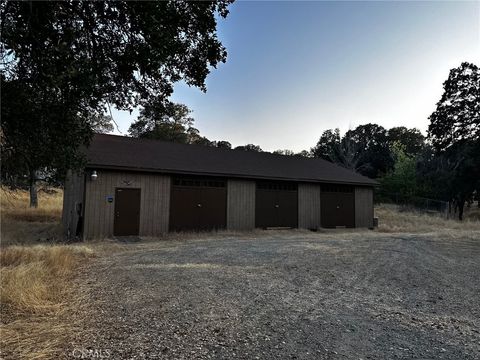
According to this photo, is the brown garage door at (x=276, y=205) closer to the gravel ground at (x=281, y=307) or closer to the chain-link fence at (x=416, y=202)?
the gravel ground at (x=281, y=307)

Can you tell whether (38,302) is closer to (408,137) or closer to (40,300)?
(40,300)

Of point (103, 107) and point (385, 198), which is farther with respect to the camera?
point (385, 198)

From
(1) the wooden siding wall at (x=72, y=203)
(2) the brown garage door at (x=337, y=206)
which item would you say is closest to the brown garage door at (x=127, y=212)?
(1) the wooden siding wall at (x=72, y=203)

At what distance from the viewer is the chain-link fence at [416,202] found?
96.0 feet

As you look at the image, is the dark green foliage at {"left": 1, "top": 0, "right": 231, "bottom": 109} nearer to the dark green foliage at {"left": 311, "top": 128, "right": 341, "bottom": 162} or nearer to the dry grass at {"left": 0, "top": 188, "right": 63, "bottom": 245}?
the dry grass at {"left": 0, "top": 188, "right": 63, "bottom": 245}

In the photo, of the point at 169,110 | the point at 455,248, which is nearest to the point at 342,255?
the point at 455,248

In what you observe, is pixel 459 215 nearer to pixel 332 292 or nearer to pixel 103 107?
pixel 332 292

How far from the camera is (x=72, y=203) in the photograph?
573 inches

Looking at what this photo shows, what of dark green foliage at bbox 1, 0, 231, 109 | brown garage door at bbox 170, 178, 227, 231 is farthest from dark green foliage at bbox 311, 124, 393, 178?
dark green foliage at bbox 1, 0, 231, 109

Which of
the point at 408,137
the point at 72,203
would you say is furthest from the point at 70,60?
the point at 408,137

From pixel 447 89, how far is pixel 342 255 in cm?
1992

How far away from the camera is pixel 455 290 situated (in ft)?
20.8

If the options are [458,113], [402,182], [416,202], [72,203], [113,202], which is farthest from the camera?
[402,182]

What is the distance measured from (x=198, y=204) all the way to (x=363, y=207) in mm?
10044
